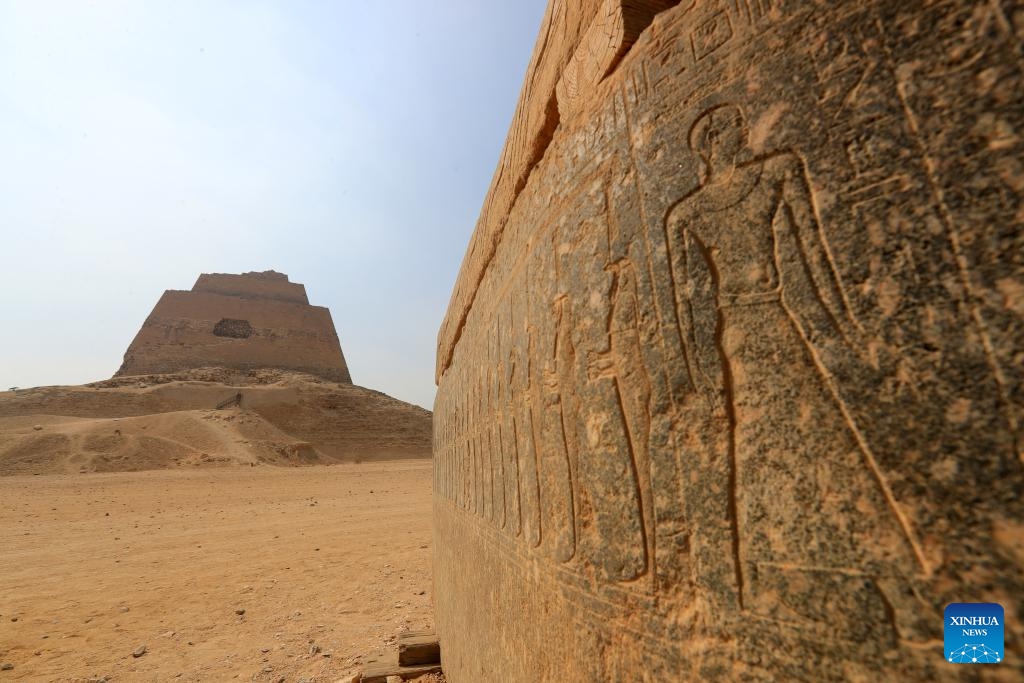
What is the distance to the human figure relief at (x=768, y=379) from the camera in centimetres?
59

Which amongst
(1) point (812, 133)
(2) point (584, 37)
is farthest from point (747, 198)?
(2) point (584, 37)

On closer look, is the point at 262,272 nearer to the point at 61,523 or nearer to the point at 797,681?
the point at 61,523

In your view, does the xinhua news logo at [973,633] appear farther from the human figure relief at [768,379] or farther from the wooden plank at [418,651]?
the wooden plank at [418,651]

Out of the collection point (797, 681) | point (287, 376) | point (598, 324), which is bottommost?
point (797, 681)

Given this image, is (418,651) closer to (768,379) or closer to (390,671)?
(390,671)

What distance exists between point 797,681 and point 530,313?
0.96 meters

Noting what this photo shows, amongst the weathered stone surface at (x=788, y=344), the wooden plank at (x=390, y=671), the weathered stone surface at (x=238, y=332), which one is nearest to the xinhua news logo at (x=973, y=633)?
the weathered stone surface at (x=788, y=344)

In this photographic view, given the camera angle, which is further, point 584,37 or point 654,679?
point 584,37

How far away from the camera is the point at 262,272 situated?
163 ft

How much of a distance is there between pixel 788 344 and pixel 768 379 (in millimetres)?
51

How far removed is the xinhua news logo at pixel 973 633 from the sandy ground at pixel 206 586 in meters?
3.36

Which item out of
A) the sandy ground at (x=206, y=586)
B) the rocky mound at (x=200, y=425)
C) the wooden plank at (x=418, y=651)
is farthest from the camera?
the rocky mound at (x=200, y=425)

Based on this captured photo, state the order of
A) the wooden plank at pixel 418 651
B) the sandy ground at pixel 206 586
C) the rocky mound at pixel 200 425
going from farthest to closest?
the rocky mound at pixel 200 425, the sandy ground at pixel 206 586, the wooden plank at pixel 418 651

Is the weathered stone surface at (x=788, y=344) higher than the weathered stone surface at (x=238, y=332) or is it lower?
lower
